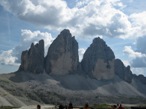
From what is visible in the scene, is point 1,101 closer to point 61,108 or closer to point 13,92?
point 13,92

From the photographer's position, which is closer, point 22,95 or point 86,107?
point 86,107

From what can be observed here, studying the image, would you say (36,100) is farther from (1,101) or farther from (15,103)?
(1,101)

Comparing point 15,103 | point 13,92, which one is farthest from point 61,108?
point 13,92

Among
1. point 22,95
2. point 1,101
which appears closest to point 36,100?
point 22,95

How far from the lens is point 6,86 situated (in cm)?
19900

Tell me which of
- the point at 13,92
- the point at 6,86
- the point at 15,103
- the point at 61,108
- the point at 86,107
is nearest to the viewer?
the point at 86,107

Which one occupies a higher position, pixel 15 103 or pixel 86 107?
pixel 15 103

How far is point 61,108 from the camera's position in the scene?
4006cm

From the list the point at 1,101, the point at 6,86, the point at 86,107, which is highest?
the point at 6,86

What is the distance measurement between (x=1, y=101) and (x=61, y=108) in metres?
97.8

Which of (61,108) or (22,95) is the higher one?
(22,95)

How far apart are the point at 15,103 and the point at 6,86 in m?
55.3

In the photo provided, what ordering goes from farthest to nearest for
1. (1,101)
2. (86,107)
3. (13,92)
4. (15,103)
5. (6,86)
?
(6,86) < (13,92) < (15,103) < (1,101) < (86,107)

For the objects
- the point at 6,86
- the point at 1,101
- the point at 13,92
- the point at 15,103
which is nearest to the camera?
the point at 1,101
